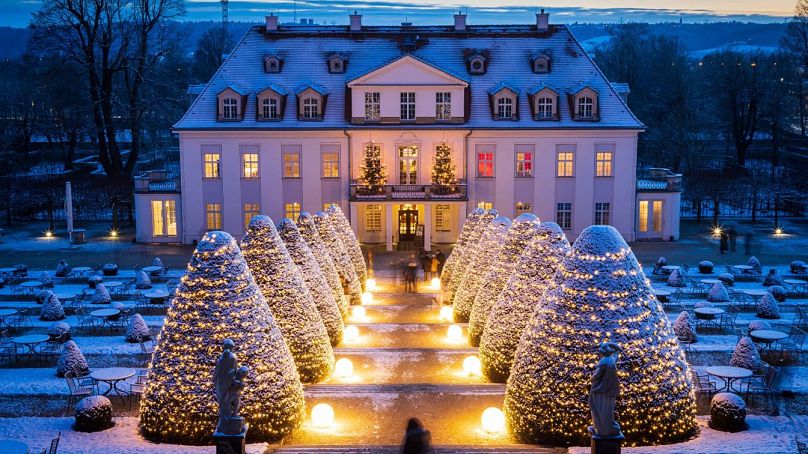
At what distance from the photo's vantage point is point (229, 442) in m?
14.0

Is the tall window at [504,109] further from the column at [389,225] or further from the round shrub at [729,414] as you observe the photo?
the round shrub at [729,414]

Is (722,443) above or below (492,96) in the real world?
below

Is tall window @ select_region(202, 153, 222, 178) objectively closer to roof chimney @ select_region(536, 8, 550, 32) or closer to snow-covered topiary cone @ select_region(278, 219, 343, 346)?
roof chimney @ select_region(536, 8, 550, 32)

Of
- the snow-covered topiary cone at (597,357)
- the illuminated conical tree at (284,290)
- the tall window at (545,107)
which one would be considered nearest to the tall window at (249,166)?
the tall window at (545,107)

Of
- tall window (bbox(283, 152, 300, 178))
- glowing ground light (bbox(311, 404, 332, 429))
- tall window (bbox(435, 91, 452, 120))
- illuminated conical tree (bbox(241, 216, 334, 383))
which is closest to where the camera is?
glowing ground light (bbox(311, 404, 332, 429))

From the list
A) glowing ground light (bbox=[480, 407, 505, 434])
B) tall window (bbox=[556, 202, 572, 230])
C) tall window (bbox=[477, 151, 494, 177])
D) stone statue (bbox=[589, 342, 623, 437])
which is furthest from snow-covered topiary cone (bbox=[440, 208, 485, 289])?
tall window (bbox=[556, 202, 572, 230])

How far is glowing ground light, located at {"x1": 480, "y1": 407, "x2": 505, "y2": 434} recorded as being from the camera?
16891 millimetres

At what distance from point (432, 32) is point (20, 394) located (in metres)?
37.1

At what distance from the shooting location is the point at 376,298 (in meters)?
32.0

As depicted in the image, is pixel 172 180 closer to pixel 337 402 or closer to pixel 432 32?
pixel 432 32

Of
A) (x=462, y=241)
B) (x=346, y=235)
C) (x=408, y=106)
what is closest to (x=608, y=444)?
(x=462, y=241)

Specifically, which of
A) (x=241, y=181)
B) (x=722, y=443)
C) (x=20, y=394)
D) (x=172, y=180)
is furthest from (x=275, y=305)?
(x=172, y=180)

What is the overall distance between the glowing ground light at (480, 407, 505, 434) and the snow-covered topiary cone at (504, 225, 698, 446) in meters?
1.39

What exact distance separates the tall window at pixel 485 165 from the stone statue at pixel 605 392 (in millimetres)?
34619
